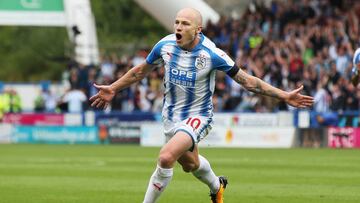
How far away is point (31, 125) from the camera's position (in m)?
32.3

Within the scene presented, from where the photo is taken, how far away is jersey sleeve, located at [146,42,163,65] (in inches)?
428

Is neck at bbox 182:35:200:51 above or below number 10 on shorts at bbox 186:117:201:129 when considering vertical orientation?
above

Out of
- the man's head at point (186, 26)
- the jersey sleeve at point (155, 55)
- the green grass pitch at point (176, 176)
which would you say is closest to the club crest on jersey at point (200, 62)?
the man's head at point (186, 26)

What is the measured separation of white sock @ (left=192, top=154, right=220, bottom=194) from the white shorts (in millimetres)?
428

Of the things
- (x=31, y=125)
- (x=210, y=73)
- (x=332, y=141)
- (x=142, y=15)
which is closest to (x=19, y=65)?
(x=142, y=15)

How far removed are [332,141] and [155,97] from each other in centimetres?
666

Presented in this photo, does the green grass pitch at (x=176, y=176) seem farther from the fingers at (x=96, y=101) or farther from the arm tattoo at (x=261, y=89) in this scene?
the arm tattoo at (x=261, y=89)

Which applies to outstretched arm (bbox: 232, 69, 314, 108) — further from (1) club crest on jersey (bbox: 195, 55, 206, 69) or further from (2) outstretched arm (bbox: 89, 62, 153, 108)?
(2) outstretched arm (bbox: 89, 62, 153, 108)

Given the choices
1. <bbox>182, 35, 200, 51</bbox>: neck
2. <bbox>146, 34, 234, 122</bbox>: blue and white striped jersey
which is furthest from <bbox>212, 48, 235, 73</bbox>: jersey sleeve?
<bbox>182, 35, 200, 51</bbox>: neck

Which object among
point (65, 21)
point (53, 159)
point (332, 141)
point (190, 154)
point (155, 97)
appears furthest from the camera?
point (65, 21)

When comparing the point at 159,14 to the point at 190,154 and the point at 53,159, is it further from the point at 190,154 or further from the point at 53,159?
the point at 190,154

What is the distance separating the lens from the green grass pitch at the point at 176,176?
13.5 metres

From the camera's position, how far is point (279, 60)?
29.7 meters

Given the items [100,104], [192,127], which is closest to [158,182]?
[192,127]
